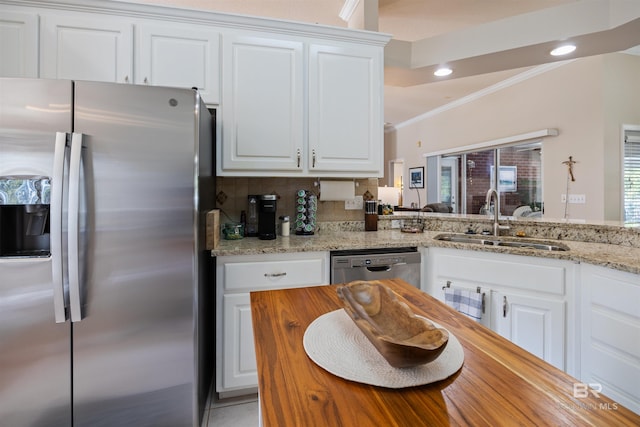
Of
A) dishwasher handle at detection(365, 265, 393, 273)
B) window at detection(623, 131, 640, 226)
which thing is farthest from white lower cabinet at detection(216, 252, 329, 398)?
window at detection(623, 131, 640, 226)

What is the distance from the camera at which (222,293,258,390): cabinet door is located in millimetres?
1824

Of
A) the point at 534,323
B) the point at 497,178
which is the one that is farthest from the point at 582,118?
the point at 534,323

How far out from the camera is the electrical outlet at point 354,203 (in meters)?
2.74

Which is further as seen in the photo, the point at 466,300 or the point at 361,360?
the point at 466,300

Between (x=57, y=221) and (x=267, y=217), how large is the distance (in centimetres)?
116

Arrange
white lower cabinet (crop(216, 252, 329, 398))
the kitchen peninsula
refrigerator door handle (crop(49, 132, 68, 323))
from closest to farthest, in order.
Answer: refrigerator door handle (crop(49, 132, 68, 323)), the kitchen peninsula, white lower cabinet (crop(216, 252, 329, 398))

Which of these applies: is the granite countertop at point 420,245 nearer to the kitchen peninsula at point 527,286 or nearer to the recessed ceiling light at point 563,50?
the kitchen peninsula at point 527,286

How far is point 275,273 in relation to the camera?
187 centimetres

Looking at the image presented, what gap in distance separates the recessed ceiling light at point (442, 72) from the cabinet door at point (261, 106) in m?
1.28

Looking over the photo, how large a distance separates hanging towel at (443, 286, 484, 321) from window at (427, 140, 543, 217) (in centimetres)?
228

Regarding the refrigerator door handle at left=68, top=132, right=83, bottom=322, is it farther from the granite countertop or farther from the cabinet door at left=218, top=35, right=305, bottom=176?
the cabinet door at left=218, top=35, right=305, bottom=176

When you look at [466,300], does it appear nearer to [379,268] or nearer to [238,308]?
[379,268]

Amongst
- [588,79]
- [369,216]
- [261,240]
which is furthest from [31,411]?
[588,79]

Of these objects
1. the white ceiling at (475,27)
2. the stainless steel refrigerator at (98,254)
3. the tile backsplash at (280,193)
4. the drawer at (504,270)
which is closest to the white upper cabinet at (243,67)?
the tile backsplash at (280,193)
